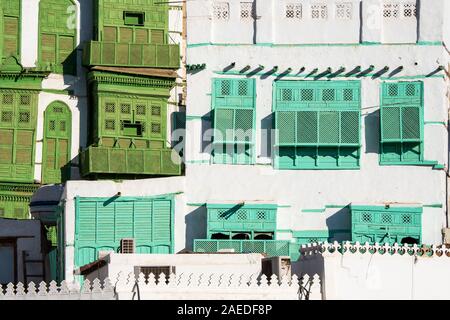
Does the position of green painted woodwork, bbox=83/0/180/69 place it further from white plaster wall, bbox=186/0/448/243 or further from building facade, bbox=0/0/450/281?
white plaster wall, bbox=186/0/448/243

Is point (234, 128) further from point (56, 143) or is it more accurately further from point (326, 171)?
point (56, 143)

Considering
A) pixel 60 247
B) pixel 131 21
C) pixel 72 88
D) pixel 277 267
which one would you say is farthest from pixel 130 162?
pixel 277 267

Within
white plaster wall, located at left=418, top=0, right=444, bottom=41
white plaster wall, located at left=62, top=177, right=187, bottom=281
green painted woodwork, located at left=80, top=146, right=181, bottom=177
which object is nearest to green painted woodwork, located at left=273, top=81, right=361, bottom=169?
white plaster wall, located at left=418, top=0, right=444, bottom=41

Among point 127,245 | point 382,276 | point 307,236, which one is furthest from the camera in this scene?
point 307,236

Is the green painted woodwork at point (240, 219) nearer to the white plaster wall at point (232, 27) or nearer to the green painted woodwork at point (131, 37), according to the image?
the white plaster wall at point (232, 27)

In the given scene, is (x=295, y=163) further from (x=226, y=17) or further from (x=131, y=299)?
(x=131, y=299)

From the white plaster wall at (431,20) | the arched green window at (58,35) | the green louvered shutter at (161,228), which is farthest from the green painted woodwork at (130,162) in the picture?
the white plaster wall at (431,20)
